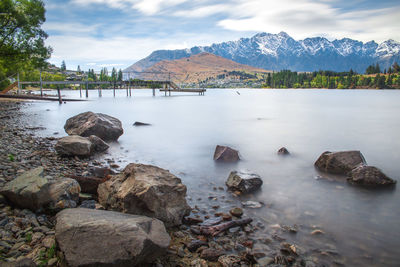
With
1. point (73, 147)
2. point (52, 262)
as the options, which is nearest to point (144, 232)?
point (52, 262)

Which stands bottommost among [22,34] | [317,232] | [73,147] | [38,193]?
[317,232]

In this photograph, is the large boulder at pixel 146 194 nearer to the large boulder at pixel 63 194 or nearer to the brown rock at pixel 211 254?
the large boulder at pixel 63 194

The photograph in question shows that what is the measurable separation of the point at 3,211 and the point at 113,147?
11.7 meters

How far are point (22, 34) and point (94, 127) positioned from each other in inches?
952

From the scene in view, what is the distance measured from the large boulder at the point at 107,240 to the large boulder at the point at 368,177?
8.97m

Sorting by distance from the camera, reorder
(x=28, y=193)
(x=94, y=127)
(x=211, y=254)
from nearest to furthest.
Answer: (x=211, y=254) < (x=28, y=193) < (x=94, y=127)

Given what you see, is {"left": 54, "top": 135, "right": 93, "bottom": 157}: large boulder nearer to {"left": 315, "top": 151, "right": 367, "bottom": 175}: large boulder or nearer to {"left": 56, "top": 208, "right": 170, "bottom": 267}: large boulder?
{"left": 56, "top": 208, "right": 170, "bottom": 267}: large boulder

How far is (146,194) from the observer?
6.66 m

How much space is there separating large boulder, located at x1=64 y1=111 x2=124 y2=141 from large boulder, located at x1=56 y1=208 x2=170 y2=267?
13.9m

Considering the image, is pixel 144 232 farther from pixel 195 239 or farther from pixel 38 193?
pixel 38 193

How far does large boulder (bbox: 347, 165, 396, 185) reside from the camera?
10.9m

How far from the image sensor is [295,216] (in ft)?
27.1

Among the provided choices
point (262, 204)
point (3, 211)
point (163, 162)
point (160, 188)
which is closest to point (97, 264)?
point (160, 188)

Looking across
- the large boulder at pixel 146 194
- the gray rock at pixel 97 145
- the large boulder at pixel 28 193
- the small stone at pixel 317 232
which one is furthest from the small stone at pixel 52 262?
the gray rock at pixel 97 145
